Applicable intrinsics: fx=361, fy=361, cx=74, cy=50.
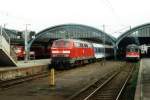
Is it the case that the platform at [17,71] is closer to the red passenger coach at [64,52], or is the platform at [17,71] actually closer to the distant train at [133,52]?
the red passenger coach at [64,52]

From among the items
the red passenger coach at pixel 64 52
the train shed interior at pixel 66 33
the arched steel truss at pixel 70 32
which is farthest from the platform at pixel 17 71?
the arched steel truss at pixel 70 32

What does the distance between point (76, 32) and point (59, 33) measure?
409cm

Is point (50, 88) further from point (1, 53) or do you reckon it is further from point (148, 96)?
point (1, 53)

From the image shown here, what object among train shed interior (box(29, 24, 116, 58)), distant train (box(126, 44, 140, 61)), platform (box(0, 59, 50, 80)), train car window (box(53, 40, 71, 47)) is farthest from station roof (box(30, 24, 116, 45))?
platform (box(0, 59, 50, 80))

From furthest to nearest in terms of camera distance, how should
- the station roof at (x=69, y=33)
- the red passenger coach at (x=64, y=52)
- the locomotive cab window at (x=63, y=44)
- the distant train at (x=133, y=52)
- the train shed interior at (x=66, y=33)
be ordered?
the station roof at (x=69, y=33) < the train shed interior at (x=66, y=33) < the distant train at (x=133, y=52) < the locomotive cab window at (x=63, y=44) < the red passenger coach at (x=64, y=52)

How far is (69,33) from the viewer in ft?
283

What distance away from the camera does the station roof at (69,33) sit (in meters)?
81.2

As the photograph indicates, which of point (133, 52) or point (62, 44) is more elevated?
point (62, 44)

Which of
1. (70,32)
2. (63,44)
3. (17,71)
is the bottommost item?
(17,71)

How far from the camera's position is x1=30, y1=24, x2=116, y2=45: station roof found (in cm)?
8119

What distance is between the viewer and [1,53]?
1188 inches

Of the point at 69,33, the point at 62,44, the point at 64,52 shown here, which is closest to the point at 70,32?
the point at 69,33

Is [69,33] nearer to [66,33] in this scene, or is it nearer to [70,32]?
[70,32]

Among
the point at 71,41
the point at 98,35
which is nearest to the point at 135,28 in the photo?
the point at 98,35
